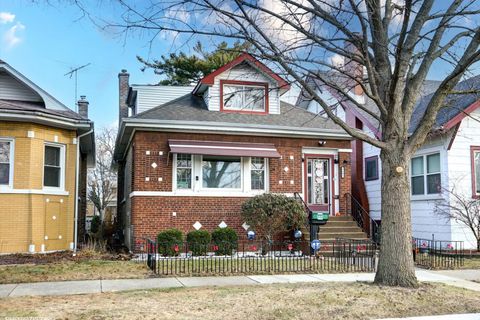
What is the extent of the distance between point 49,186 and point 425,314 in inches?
455

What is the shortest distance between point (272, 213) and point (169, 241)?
3210 mm

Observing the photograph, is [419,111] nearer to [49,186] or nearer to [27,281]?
[49,186]

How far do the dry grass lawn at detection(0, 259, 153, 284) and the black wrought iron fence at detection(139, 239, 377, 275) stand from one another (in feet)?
1.64

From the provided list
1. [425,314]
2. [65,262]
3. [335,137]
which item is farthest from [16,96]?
[425,314]

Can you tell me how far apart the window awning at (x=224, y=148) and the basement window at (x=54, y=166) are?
135 inches

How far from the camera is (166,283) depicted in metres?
9.81

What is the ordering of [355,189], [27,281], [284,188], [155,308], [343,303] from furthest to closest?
[355,189], [284,188], [27,281], [343,303], [155,308]

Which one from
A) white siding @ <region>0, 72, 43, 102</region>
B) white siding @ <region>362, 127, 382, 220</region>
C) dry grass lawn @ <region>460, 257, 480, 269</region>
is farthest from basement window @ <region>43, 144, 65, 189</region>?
dry grass lawn @ <region>460, 257, 480, 269</region>

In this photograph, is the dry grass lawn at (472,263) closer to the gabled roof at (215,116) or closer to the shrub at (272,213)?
the shrub at (272,213)

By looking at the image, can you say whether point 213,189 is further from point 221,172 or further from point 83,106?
point 83,106

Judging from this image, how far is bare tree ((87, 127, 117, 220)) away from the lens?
123ft

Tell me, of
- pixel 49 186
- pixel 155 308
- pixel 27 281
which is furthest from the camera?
pixel 49 186

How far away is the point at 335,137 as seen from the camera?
1761 centimetres

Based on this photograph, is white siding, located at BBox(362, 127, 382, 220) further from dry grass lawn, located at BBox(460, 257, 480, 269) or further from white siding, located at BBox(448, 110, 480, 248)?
dry grass lawn, located at BBox(460, 257, 480, 269)
